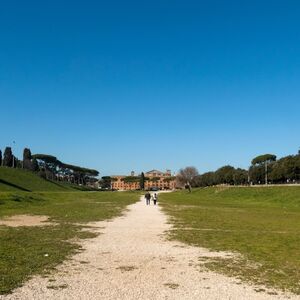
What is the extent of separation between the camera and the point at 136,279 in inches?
499

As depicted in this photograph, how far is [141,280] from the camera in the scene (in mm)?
12539

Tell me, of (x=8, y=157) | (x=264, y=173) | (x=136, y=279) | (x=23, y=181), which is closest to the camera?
(x=136, y=279)

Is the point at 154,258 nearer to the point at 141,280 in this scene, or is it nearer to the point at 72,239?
the point at 141,280

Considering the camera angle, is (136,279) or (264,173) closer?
(136,279)

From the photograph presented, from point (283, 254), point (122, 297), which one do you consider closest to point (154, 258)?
point (283, 254)

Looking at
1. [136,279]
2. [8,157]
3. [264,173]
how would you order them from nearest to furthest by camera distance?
[136,279] → [264,173] → [8,157]

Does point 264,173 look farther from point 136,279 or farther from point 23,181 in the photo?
point 136,279

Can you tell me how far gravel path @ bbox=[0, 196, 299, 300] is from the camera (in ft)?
35.8

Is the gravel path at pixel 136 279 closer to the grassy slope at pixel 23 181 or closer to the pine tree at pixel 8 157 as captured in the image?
the grassy slope at pixel 23 181

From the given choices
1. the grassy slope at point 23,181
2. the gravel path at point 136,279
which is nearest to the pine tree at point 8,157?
the grassy slope at point 23,181

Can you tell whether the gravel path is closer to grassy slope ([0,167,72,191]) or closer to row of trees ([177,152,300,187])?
grassy slope ([0,167,72,191])

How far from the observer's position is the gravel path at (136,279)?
10.9 m

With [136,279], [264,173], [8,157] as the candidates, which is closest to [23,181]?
[8,157]

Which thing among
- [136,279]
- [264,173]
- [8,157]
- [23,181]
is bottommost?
[136,279]
